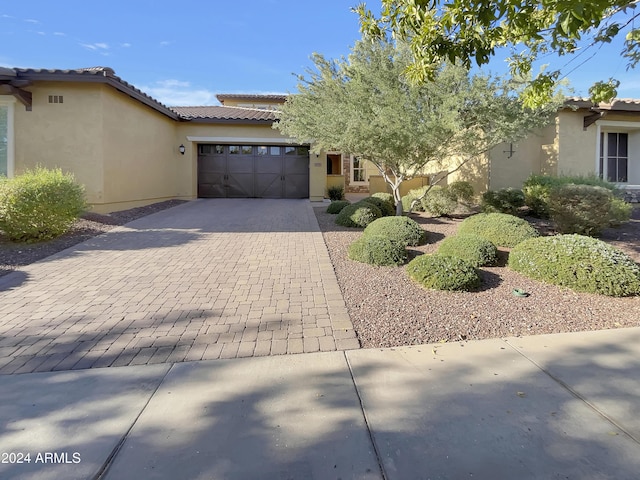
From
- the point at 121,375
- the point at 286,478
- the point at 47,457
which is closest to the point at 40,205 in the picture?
the point at 121,375

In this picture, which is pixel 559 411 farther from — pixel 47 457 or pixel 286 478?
pixel 47 457

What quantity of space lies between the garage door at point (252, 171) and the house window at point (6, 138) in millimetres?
7844

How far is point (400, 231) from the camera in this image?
764 cm

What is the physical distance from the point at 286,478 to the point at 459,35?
15.6 ft

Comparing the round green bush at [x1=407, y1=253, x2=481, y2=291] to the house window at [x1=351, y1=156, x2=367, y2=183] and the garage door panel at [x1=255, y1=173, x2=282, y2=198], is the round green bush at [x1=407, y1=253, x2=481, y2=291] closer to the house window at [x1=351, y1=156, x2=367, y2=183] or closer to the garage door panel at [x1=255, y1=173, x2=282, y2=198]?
the garage door panel at [x1=255, y1=173, x2=282, y2=198]

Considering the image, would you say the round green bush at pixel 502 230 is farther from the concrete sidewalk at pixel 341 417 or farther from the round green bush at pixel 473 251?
the concrete sidewalk at pixel 341 417

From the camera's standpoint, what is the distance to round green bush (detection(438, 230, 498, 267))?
6.21m

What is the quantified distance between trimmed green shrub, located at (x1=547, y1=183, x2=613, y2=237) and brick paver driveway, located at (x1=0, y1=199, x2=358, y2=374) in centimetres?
519

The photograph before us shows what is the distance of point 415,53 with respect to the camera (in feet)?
16.0

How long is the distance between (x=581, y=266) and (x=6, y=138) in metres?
14.2

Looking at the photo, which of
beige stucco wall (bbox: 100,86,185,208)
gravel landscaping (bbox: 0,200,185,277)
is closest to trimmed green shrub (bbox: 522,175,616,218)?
gravel landscaping (bbox: 0,200,185,277)

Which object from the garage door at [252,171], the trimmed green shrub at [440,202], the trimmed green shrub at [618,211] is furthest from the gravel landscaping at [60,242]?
the trimmed green shrub at [618,211]

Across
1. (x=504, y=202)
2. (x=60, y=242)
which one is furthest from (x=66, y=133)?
(x=504, y=202)

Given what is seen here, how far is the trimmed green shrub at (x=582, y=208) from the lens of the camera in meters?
8.06
